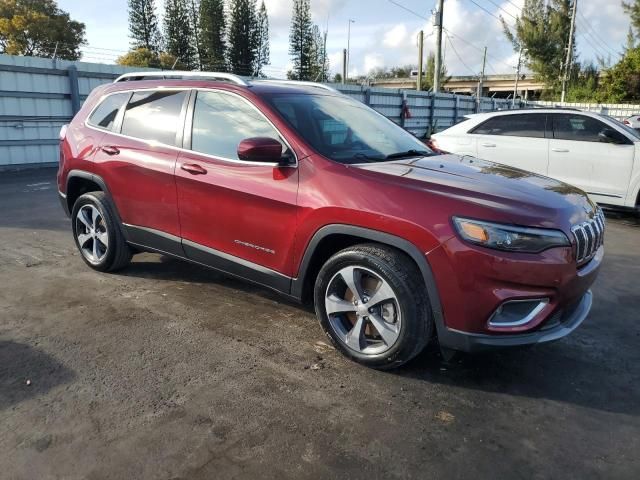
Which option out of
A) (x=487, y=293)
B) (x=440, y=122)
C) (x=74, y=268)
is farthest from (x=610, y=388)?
(x=440, y=122)

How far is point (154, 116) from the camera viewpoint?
422 cm

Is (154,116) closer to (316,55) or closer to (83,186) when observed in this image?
(83,186)

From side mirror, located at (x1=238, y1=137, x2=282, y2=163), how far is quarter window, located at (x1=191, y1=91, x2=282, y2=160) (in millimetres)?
183

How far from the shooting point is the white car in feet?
23.4

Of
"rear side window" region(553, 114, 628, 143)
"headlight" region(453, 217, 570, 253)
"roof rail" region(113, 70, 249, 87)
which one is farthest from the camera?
"rear side window" region(553, 114, 628, 143)

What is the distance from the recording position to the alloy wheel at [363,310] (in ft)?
9.82

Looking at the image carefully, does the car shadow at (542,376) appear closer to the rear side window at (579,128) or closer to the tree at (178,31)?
the rear side window at (579,128)

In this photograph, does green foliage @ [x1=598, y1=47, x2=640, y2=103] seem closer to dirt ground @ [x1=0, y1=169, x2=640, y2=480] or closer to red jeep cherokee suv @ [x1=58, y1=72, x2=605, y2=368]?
dirt ground @ [x1=0, y1=169, x2=640, y2=480]

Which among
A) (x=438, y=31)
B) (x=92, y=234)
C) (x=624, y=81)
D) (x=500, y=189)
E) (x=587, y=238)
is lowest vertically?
(x=92, y=234)

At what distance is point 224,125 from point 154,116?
32.3 inches

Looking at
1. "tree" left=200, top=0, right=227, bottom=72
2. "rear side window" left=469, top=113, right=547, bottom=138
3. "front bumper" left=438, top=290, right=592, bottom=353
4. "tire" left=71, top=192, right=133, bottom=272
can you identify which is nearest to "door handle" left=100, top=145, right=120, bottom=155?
"tire" left=71, top=192, right=133, bottom=272

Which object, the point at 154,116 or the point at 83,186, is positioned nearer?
the point at 154,116

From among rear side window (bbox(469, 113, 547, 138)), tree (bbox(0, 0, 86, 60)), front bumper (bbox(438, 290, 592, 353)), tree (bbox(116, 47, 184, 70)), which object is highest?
tree (bbox(0, 0, 86, 60))

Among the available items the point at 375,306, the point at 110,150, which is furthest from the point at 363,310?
the point at 110,150
